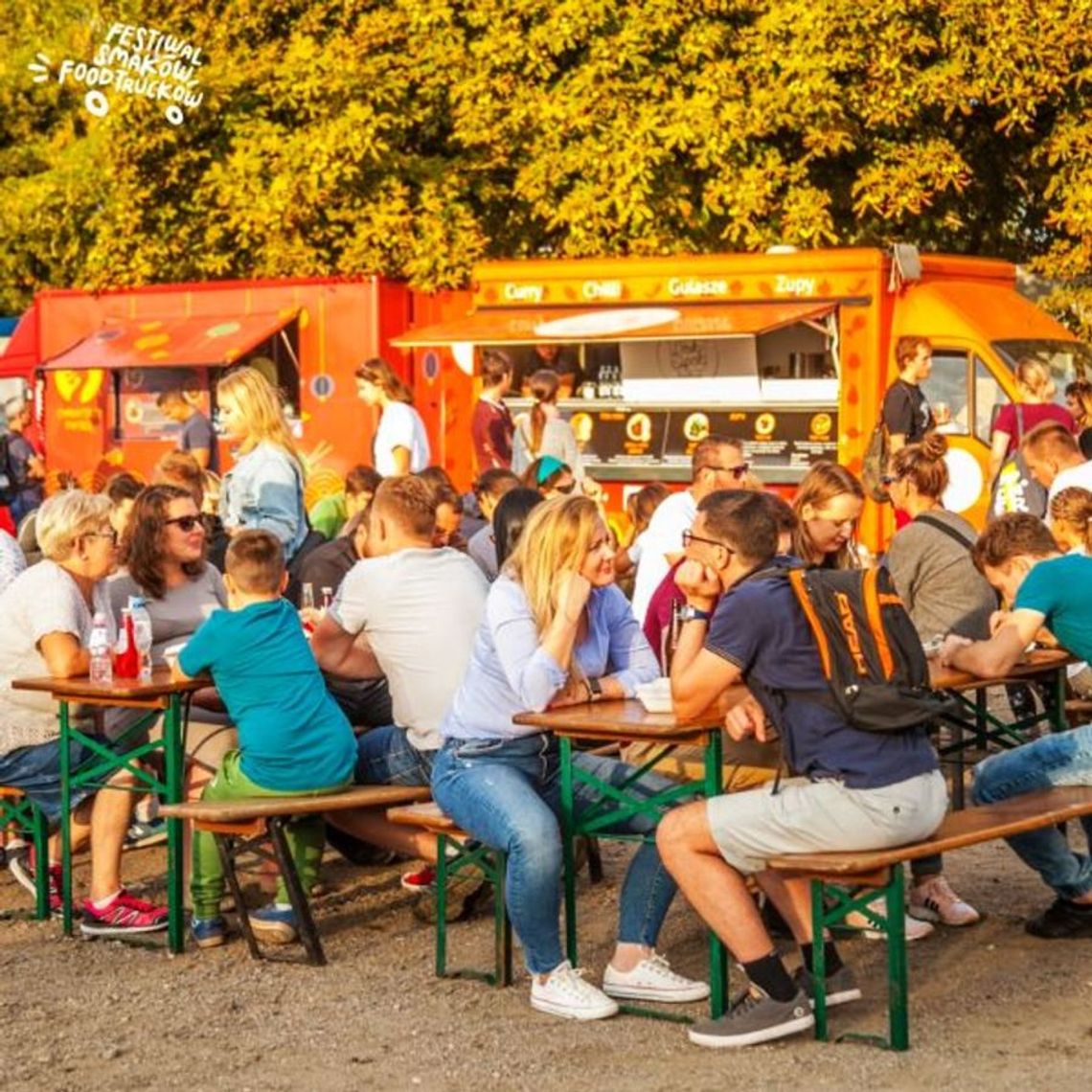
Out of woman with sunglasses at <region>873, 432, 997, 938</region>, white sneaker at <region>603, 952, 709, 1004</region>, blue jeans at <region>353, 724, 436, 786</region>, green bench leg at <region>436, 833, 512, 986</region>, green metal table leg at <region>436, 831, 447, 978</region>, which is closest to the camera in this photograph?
white sneaker at <region>603, 952, 709, 1004</region>

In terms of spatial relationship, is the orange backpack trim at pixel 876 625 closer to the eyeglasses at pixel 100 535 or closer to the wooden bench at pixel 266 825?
the wooden bench at pixel 266 825

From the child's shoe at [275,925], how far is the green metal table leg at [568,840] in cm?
99

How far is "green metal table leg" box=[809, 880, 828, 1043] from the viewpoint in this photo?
664cm

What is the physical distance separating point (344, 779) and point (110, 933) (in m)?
0.97

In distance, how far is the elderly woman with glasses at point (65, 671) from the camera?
27.6 ft

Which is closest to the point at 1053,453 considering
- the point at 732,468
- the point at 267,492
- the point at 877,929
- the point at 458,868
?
the point at 732,468

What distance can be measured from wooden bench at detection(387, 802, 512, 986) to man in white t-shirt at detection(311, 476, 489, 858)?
0.34 m

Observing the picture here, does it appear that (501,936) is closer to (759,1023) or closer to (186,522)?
(759,1023)

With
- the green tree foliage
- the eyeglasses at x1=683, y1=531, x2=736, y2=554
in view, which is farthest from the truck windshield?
the eyeglasses at x1=683, y1=531, x2=736, y2=554

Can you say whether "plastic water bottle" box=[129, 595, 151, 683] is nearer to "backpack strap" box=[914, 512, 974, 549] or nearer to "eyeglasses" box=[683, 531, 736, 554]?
"eyeglasses" box=[683, 531, 736, 554]

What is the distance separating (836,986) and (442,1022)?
110 cm

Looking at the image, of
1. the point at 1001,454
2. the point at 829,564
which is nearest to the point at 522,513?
the point at 829,564

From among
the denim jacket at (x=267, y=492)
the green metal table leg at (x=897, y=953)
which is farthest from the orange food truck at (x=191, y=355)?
the green metal table leg at (x=897, y=953)

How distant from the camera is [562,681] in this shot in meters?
7.38
